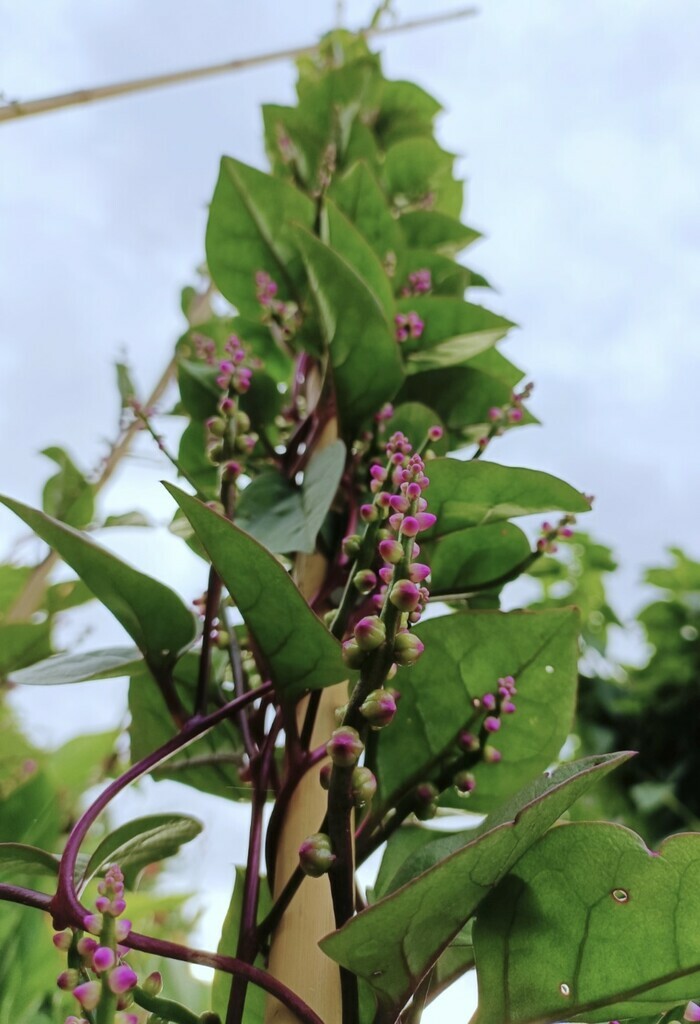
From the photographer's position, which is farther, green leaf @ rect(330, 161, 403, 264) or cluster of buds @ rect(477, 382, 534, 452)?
green leaf @ rect(330, 161, 403, 264)

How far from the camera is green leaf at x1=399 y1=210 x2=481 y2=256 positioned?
0.82 meters

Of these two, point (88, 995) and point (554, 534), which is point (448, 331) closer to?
point (554, 534)

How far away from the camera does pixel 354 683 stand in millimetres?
461

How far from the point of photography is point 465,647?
45 cm

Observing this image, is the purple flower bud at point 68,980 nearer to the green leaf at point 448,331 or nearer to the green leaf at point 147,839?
the green leaf at point 147,839

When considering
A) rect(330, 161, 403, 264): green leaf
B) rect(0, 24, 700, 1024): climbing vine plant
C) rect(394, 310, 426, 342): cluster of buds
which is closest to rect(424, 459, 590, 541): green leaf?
rect(0, 24, 700, 1024): climbing vine plant

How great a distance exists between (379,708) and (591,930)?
0.45ft

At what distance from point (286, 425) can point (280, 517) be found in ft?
0.65

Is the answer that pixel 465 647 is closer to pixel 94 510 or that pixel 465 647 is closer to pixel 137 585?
pixel 137 585

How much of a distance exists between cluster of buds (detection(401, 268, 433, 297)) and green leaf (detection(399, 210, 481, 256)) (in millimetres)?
102

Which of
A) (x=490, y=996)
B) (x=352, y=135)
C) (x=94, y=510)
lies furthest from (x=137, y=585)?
(x=352, y=135)

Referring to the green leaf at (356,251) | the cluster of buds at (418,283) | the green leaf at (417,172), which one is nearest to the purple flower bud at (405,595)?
the green leaf at (356,251)

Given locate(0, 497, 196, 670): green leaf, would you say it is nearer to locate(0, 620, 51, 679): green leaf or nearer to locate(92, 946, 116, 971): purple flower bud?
locate(92, 946, 116, 971): purple flower bud

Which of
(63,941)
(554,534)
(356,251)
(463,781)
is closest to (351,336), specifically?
(356,251)
